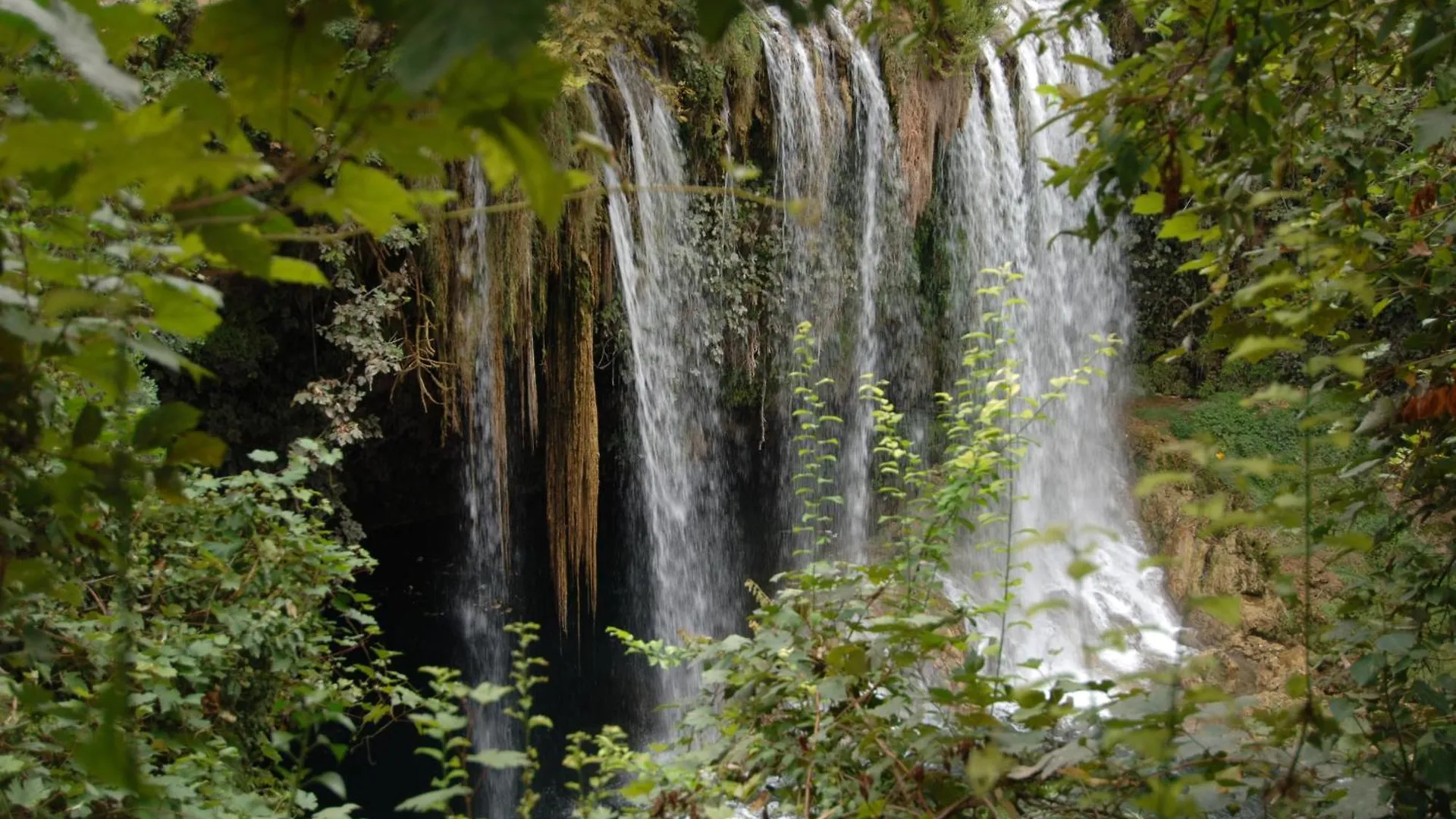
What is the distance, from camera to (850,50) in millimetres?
7344

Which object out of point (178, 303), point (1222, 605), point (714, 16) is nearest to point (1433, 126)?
point (1222, 605)

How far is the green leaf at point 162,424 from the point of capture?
71cm

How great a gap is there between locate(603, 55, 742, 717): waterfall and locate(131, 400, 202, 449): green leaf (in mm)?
4827

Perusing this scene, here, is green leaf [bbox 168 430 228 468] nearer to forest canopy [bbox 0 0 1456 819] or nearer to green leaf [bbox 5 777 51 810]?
forest canopy [bbox 0 0 1456 819]

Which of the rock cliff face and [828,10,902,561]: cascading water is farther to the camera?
the rock cliff face

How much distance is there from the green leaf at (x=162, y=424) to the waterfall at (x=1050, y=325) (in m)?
7.54

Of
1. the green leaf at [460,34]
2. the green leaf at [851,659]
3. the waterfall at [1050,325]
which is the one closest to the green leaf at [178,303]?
the green leaf at [460,34]

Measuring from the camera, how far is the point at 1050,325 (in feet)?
31.8

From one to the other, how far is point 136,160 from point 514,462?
7.09 meters

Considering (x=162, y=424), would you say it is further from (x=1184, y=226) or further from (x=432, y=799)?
(x=1184, y=226)

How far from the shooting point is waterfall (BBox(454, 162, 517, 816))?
17.5 feet

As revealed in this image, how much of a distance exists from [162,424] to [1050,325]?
978 centimetres

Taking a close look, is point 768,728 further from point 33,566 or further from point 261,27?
point 261,27

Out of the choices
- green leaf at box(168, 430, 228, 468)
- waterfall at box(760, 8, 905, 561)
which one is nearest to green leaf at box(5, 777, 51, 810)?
green leaf at box(168, 430, 228, 468)
